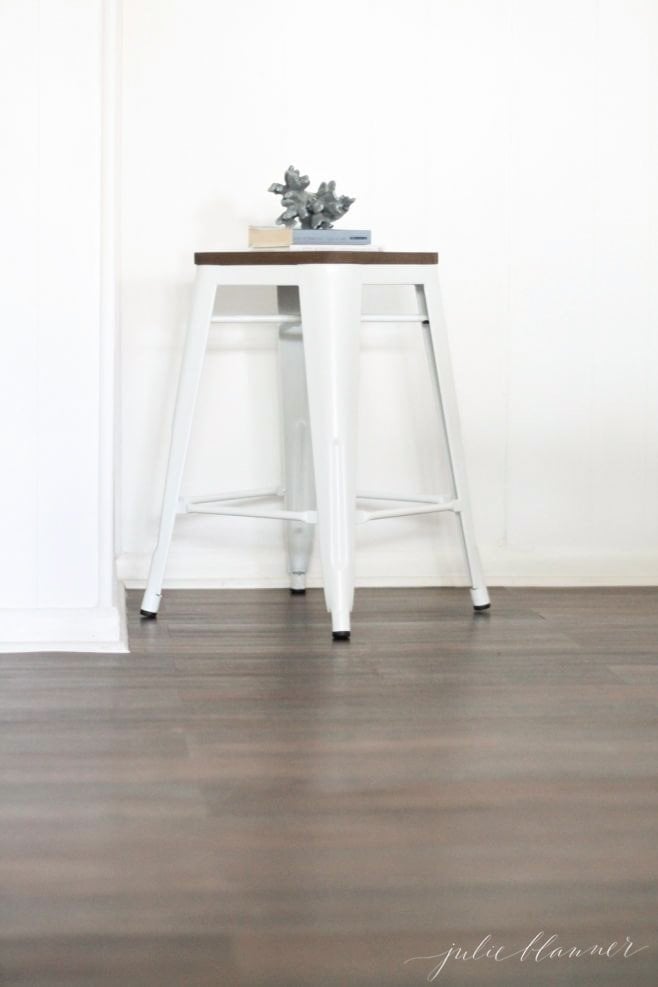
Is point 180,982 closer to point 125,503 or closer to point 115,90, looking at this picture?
point 115,90

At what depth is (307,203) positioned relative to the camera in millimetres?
2479

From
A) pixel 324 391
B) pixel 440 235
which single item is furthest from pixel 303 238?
pixel 440 235

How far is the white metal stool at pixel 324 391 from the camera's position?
2236 millimetres

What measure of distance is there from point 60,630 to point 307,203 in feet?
3.15

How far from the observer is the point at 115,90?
222cm

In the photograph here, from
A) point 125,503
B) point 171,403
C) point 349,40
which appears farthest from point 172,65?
point 125,503

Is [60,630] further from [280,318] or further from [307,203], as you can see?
[307,203]

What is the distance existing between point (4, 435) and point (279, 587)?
0.91 metres

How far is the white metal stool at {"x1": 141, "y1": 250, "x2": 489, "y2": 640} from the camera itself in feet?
7.34

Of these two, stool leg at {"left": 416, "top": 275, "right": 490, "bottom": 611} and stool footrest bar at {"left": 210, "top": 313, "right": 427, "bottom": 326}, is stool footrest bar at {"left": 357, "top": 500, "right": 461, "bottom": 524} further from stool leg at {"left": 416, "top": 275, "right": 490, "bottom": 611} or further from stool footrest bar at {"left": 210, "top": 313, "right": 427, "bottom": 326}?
stool footrest bar at {"left": 210, "top": 313, "right": 427, "bottom": 326}
